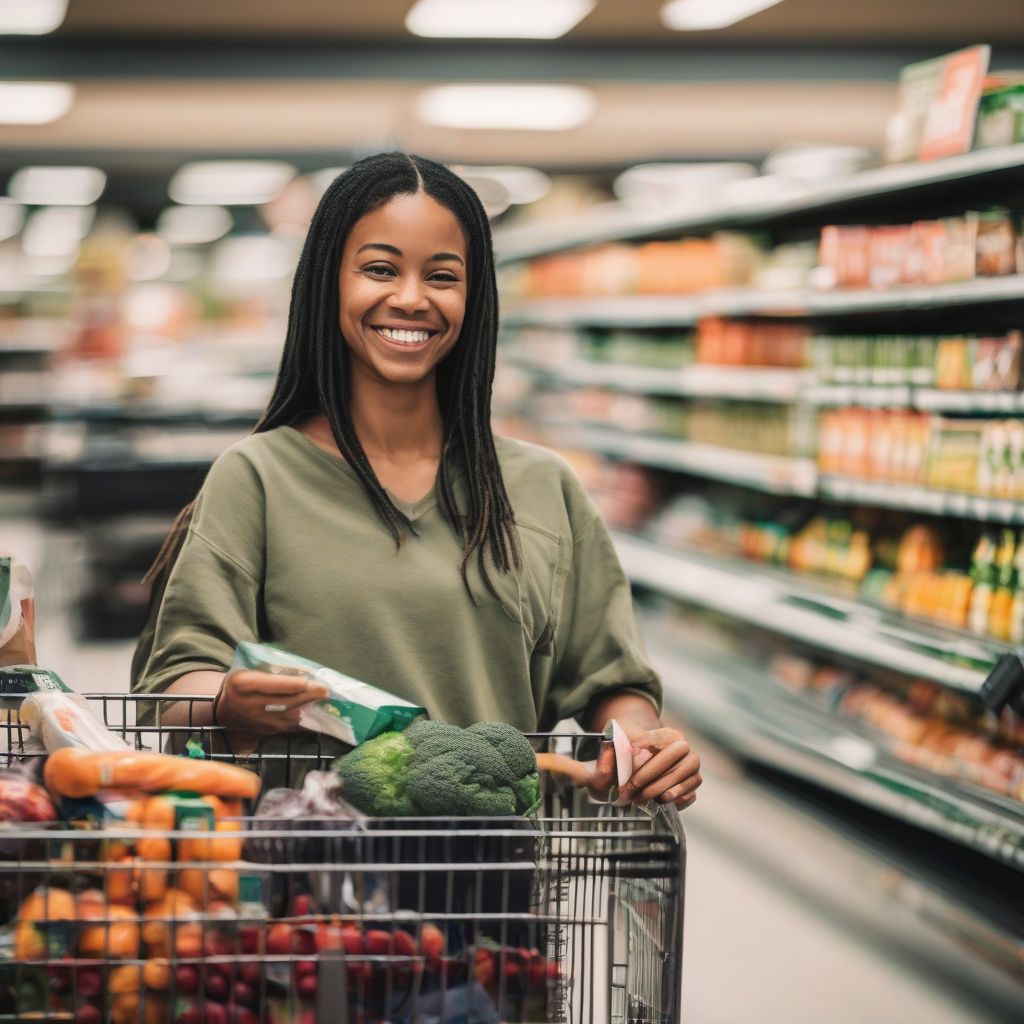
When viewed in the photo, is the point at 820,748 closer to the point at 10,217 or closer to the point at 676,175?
the point at 676,175

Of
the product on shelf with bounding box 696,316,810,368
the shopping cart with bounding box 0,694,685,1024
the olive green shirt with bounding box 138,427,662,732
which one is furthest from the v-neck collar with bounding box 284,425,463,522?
the product on shelf with bounding box 696,316,810,368

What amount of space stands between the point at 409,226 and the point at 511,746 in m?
0.66

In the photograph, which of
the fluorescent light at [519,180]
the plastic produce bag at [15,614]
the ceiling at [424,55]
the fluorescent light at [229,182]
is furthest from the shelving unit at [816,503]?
the fluorescent light at [229,182]

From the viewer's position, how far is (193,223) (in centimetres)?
2116

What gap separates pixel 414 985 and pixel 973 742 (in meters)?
3.23

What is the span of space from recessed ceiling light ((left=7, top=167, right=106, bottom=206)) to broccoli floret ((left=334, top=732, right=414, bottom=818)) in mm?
14490

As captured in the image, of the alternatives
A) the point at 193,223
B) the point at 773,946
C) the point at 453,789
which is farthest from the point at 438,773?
the point at 193,223

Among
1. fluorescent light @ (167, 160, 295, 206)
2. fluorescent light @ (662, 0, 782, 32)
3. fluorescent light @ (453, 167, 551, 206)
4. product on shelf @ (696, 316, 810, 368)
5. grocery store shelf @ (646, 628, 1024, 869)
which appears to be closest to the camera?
grocery store shelf @ (646, 628, 1024, 869)

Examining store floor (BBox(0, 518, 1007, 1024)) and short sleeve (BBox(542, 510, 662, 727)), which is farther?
store floor (BBox(0, 518, 1007, 1024))

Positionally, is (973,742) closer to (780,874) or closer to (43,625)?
(780,874)

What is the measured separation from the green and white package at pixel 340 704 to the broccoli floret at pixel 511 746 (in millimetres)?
84

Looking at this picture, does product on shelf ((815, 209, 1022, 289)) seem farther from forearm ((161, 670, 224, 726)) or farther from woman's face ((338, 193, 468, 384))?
forearm ((161, 670, 224, 726))

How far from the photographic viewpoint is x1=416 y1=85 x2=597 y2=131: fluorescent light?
9359mm

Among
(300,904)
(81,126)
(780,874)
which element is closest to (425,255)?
(300,904)
